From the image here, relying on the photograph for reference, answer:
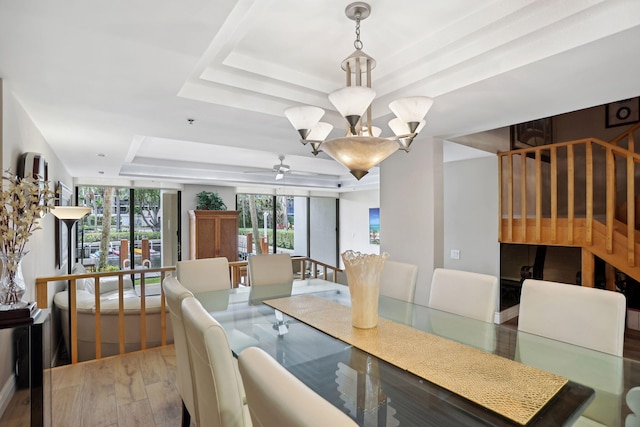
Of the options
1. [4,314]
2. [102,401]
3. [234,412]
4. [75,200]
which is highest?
[75,200]

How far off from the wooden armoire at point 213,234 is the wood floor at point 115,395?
3482 mm

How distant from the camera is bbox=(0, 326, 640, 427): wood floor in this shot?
7.13 feet

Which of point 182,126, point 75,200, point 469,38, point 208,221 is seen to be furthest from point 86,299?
point 469,38

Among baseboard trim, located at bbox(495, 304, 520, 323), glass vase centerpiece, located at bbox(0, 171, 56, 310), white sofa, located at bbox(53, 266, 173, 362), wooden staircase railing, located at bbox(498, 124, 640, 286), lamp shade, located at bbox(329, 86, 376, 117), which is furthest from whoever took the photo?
baseboard trim, located at bbox(495, 304, 520, 323)

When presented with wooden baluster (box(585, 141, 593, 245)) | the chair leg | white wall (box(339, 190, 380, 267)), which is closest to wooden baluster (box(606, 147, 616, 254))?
wooden baluster (box(585, 141, 593, 245))

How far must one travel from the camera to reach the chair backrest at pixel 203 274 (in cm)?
299

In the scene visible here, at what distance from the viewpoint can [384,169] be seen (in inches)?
158

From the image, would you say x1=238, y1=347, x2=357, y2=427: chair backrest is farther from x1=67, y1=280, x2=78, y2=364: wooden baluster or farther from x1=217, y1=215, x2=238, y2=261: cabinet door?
x1=217, y1=215, x2=238, y2=261: cabinet door

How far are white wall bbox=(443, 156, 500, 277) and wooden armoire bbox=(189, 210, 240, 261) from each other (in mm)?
4084

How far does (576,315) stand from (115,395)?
9.89 ft

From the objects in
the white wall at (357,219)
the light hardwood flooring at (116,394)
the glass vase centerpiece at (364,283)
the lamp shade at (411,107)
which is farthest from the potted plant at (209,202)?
the lamp shade at (411,107)

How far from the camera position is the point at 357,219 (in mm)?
9125

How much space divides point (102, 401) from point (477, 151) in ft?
14.9

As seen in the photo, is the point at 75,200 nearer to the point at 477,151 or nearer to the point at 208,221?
the point at 208,221
